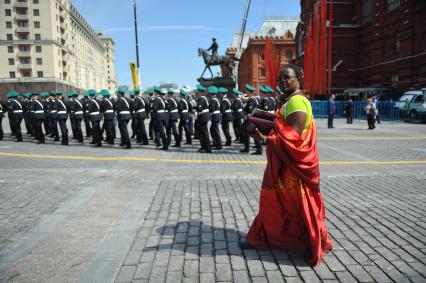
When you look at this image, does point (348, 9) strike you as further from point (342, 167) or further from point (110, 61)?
point (110, 61)

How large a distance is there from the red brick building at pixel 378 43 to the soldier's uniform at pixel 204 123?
22.3 m

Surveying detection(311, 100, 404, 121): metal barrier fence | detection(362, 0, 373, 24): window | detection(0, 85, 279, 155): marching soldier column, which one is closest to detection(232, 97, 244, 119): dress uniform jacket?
detection(0, 85, 279, 155): marching soldier column

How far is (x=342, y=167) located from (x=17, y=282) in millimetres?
7170

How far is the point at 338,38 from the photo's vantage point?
39.5 meters

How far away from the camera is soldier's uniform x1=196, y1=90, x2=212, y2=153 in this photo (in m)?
11.0

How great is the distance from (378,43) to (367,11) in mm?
5144

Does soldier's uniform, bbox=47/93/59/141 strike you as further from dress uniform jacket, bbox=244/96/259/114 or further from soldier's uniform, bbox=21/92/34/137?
dress uniform jacket, bbox=244/96/259/114

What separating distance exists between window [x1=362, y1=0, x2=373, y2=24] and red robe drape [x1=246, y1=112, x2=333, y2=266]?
38.0 metres

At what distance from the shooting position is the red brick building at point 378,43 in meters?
27.5

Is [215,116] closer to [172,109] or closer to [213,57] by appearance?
[172,109]

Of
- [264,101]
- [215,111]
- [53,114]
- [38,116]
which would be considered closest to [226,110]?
[215,111]

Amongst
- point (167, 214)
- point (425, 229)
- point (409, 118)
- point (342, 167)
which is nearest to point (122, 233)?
point (167, 214)

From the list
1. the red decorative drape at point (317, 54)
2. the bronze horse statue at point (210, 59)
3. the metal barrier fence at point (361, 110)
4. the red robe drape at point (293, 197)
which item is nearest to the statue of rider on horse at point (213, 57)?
the bronze horse statue at point (210, 59)

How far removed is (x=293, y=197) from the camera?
10.9 feet
